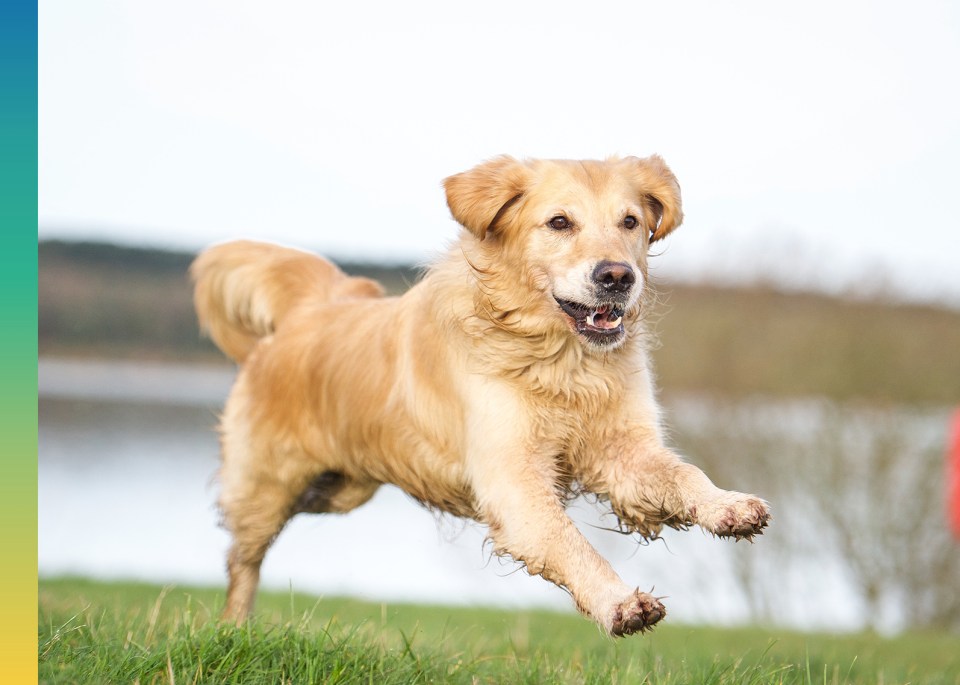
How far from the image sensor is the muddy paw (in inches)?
137

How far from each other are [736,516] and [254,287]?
3.17m

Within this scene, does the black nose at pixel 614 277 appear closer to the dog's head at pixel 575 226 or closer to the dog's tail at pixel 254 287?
the dog's head at pixel 575 226

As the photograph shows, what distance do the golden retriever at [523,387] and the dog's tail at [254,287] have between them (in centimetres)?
44

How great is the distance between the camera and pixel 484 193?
14.7ft

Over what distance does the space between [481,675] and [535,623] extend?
5.06 metres

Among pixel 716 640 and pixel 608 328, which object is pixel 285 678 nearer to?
pixel 608 328

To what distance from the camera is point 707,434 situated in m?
14.1

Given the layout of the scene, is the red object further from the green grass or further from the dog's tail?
the dog's tail

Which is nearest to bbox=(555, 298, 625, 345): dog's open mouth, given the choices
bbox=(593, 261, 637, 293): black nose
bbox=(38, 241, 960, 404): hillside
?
bbox=(593, 261, 637, 293): black nose

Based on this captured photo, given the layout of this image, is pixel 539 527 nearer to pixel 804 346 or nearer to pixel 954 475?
pixel 954 475

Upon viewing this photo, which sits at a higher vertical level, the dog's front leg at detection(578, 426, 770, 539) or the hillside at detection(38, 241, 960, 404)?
the dog's front leg at detection(578, 426, 770, 539)

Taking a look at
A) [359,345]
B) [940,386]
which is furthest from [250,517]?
[940,386]

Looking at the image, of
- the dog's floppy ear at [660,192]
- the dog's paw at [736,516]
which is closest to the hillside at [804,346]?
the dog's floppy ear at [660,192]

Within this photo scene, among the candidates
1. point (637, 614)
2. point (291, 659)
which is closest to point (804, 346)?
point (637, 614)
